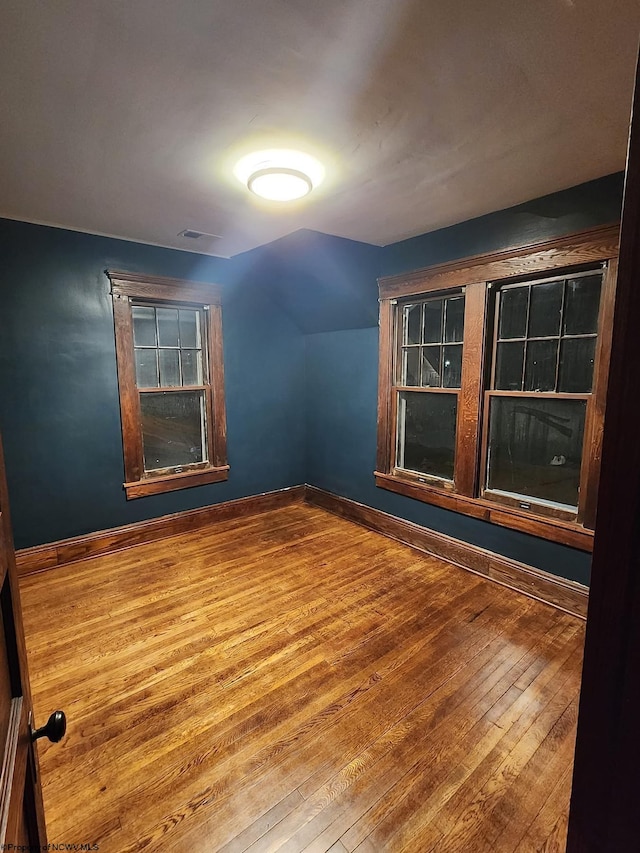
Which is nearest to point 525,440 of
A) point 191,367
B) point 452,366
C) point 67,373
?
point 452,366

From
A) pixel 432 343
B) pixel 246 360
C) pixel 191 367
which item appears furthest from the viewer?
pixel 246 360

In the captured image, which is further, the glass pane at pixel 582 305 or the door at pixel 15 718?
the glass pane at pixel 582 305

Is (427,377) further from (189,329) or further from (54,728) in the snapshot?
(54,728)

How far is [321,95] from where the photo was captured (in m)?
1.46

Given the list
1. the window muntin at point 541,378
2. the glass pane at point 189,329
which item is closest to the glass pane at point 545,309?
the window muntin at point 541,378

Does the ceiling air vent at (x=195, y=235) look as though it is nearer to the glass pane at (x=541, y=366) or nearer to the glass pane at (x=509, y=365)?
the glass pane at (x=509, y=365)

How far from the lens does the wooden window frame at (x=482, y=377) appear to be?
2334mm

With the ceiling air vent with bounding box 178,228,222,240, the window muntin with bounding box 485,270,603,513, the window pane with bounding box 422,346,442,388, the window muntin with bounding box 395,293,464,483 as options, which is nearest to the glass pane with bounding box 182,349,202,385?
the ceiling air vent with bounding box 178,228,222,240

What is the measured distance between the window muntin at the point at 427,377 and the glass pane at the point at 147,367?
7.18 feet

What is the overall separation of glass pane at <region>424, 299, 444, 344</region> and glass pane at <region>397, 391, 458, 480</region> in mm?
474

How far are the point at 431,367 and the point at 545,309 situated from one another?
976 millimetres

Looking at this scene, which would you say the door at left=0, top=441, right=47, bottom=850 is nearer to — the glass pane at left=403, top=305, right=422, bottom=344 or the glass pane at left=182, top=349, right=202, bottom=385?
the glass pane at left=182, top=349, right=202, bottom=385

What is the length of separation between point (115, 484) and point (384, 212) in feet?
9.73

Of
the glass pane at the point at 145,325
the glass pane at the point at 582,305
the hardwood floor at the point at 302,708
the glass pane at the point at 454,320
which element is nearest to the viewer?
the hardwood floor at the point at 302,708
